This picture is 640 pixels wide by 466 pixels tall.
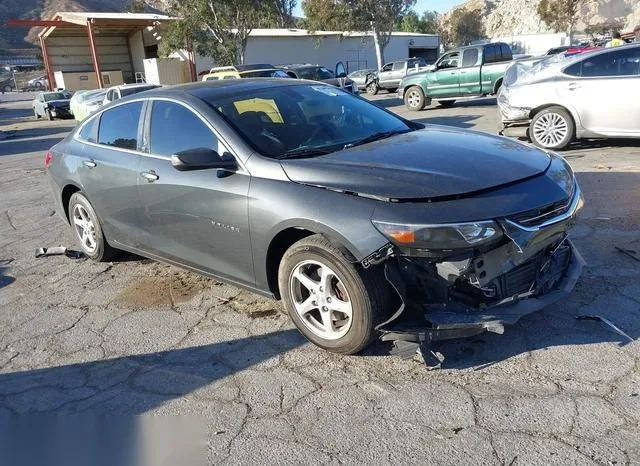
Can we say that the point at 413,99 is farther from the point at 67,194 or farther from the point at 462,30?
the point at 462,30

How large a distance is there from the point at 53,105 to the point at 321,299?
31593 millimetres

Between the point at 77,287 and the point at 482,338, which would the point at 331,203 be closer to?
the point at 482,338

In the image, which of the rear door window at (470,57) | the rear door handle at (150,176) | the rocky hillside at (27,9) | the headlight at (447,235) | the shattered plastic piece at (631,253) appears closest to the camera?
the headlight at (447,235)

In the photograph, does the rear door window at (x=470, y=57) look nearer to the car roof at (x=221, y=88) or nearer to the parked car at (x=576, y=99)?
the parked car at (x=576, y=99)

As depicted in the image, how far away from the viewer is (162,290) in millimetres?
4957

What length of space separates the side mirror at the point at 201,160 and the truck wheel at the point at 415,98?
15672mm

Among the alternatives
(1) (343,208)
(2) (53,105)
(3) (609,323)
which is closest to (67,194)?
(1) (343,208)

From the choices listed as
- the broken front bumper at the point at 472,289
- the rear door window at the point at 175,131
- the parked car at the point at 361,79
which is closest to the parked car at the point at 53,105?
the parked car at the point at 361,79

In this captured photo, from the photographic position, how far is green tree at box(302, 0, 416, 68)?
4050 centimetres

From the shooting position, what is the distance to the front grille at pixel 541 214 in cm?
319

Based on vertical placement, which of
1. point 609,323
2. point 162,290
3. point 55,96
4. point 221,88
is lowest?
point 162,290

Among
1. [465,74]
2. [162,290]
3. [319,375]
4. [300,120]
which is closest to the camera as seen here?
[319,375]

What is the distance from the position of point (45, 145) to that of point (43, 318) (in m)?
16.3

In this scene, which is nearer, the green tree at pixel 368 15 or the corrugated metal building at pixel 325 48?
the green tree at pixel 368 15
